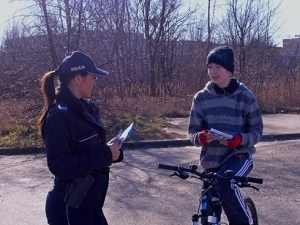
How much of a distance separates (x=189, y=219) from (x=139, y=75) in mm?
15682

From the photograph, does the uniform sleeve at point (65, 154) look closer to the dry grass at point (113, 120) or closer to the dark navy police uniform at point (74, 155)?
the dark navy police uniform at point (74, 155)

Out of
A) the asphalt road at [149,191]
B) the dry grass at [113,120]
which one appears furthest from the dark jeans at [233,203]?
the dry grass at [113,120]

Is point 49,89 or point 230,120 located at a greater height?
point 49,89

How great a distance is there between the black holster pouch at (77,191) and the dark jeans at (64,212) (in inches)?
2.3

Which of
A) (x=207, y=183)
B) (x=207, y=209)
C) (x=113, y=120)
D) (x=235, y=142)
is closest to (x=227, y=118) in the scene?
(x=235, y=142)

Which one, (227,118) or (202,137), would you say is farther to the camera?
(227,118)

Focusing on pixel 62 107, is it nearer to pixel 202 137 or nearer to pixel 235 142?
pixel 202 137

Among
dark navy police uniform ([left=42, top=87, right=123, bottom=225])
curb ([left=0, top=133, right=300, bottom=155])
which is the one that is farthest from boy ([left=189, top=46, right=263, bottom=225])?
curb ([left=0, top=133, right=300, bottom=155])

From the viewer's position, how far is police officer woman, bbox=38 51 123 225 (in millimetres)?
2787

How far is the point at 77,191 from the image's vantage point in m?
2.85

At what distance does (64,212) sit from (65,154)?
39cm

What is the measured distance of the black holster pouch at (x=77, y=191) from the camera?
2.85 metres

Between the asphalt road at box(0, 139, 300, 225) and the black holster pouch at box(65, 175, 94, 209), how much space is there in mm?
2973

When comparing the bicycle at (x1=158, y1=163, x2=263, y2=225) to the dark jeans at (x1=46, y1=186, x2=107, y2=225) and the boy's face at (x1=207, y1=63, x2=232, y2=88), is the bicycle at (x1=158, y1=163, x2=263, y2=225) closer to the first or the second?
the dark jeans at (x1=46, y1=186, x2=107, y2=225)
